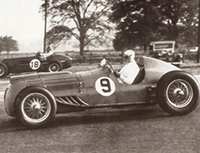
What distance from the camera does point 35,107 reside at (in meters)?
5.68

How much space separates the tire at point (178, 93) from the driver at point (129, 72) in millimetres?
431

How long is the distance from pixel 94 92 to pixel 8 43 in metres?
10.3

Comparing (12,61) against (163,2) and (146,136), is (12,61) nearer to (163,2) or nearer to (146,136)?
(146,136)

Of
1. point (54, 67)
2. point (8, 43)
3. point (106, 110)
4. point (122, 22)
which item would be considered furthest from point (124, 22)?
point (106, 110)

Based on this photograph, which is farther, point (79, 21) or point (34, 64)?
point (79, 21)

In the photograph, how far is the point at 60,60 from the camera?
18422 mm

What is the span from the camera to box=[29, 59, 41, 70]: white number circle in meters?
17.5

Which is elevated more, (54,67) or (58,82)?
(58,82)

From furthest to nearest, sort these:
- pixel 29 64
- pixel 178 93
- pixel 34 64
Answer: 1. pixel 34 64
2. pixel 29 64
3. pixel 178 93

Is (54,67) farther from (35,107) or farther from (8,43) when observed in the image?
(35,107)

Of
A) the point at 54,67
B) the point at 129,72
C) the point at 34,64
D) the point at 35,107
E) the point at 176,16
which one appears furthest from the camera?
the point at 176,16

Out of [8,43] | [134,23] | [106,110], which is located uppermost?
[134,23]

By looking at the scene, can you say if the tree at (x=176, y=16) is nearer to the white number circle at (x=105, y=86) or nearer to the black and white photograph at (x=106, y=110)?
the black and white photograph at (x=106, y=110)

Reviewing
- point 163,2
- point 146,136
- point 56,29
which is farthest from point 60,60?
point 163,2
